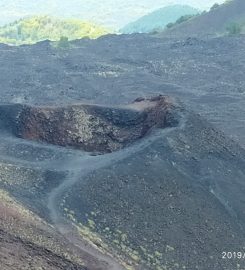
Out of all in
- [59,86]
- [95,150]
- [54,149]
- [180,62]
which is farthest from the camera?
[180,62]

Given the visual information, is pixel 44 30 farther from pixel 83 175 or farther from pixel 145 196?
pixel 145 196

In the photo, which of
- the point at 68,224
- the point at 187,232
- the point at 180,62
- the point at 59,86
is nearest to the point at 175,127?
the point at 187,232

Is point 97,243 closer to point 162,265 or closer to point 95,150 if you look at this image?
point 162,265

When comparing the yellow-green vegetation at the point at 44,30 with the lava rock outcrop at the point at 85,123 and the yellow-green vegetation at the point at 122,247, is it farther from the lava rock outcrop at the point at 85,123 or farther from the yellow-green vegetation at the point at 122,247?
the yellow-green vegetation at the point at 122,247

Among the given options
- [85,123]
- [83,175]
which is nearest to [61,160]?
[83,175]

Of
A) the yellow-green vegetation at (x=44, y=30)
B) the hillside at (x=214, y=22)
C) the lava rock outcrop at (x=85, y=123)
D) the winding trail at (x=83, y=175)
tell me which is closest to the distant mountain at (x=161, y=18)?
the yellow-green vegetation at (x=44, y=30)

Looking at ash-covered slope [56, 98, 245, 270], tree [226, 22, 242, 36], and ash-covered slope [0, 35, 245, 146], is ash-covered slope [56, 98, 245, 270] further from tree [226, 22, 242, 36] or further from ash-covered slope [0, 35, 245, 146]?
tree [226, 22, 242, 36]

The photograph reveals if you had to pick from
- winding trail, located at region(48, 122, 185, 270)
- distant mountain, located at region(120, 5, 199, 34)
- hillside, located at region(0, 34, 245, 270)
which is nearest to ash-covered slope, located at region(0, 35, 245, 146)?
hillside, located at region(0, 34, 245, 270)
